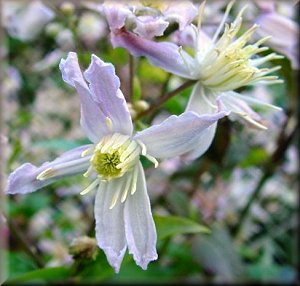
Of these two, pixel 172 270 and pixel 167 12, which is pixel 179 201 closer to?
pixel 172 270

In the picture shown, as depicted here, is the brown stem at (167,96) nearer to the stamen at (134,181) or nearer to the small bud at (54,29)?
the stamen at (134,181)

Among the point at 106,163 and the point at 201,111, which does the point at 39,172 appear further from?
the point at 201,111

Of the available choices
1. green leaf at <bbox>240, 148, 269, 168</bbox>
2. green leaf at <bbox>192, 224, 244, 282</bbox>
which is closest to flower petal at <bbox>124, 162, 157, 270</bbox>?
Answer: green leaf at <bbox>192, 224, 244, 282</bbox>

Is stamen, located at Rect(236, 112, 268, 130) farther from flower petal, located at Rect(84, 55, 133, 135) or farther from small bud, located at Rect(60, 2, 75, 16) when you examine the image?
small bud, located at Rect(60, 2, 75, 16)

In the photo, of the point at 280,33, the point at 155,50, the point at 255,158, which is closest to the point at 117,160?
the point at 155,50

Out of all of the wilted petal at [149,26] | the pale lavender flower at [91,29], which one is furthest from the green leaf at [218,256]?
the pale lavender flower at [91,29]

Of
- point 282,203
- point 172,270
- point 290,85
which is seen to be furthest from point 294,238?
point 290,85
